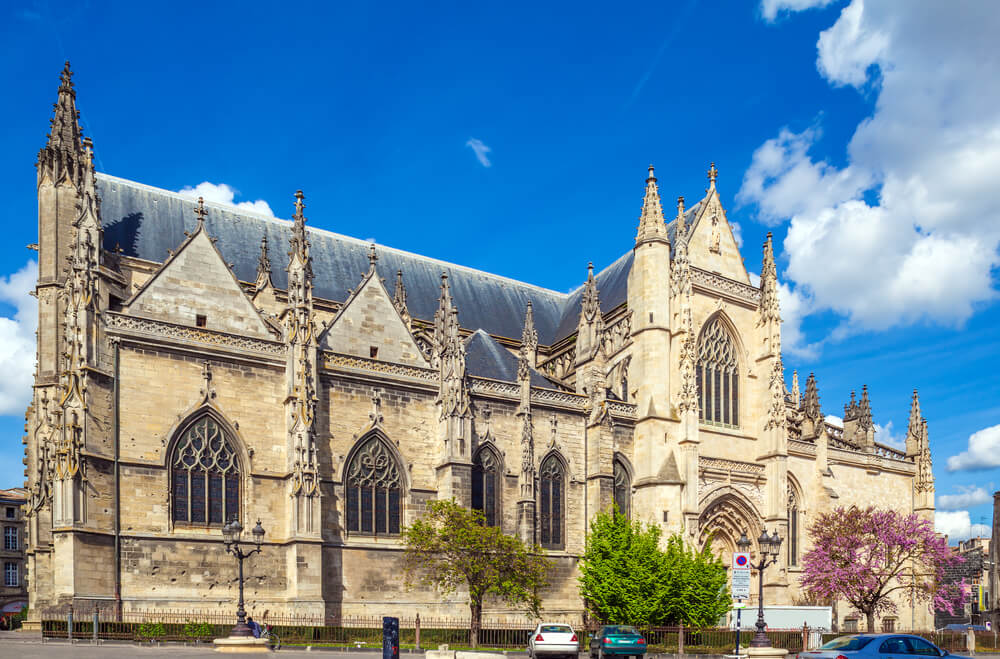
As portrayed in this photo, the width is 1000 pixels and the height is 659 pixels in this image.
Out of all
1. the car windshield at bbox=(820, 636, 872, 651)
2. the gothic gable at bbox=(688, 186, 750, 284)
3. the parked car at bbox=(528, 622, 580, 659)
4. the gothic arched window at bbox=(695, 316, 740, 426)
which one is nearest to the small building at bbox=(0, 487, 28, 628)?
the gothic arched window at bbox=(695, 316, 740, 426)

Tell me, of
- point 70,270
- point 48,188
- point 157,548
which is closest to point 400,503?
point 157,548

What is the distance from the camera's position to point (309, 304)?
27219 mm

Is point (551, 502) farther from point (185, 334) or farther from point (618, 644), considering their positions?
point (185, 334)

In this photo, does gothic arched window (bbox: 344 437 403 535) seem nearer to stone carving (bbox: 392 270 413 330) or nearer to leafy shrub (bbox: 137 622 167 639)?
stone carving (bbox: 392 270 413 330)

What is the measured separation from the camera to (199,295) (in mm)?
26766

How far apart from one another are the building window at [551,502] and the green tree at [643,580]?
1.64 m

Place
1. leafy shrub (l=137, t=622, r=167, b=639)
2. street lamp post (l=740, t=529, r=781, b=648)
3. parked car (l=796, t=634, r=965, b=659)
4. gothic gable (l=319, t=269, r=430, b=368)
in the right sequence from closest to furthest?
parked car (l=796, t=634, r=965, b=659), street lamp post (l=740, t=529, r=781, b=648), leafy shrub (l=137, t=622, r=167, b=639), gothic gable (l=319, t=269, r=430, b=368)

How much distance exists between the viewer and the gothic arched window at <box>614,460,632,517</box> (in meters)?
33.1

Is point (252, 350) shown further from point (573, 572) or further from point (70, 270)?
point (573, 572)

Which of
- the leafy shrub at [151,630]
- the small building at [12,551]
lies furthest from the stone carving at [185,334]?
the small building at [12,551]

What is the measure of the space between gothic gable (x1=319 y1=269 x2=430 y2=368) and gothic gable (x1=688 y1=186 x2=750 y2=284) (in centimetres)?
1257

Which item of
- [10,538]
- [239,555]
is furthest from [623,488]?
[10,538]

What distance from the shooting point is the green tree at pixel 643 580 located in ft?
91.9

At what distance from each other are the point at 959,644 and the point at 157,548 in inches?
1067
